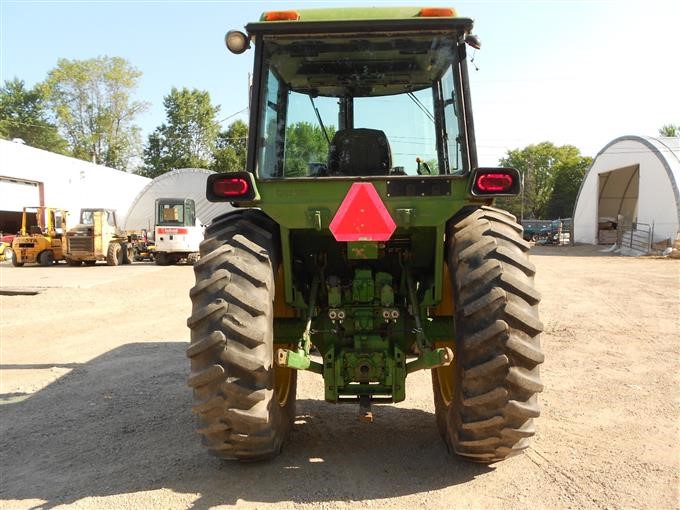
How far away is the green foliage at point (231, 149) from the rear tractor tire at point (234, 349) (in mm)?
49551

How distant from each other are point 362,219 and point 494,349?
1.08 meters

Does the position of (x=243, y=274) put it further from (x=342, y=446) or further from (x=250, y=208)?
(x=342, y=446)

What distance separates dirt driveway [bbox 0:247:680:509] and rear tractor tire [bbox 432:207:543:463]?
359 mm

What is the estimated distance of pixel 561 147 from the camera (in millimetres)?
79312

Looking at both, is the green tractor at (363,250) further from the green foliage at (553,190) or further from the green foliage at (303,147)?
the green foliage at (553,190)

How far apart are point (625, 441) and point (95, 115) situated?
62.9m

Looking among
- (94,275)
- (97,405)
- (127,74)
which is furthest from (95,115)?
(97,405)

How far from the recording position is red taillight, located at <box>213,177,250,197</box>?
134 inches

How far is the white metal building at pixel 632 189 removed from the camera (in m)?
26.8

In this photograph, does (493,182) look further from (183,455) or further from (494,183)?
(183,455)

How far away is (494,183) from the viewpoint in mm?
3367

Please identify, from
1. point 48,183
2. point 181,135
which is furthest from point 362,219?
point 181,135

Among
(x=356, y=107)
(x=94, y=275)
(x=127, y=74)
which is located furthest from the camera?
(x=127, y=74)

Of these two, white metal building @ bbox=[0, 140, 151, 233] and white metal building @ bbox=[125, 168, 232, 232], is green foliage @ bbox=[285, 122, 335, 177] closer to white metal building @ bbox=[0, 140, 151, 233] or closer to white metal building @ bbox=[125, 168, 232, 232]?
white metal building @ bbox=[125, 168, 232, 232]
